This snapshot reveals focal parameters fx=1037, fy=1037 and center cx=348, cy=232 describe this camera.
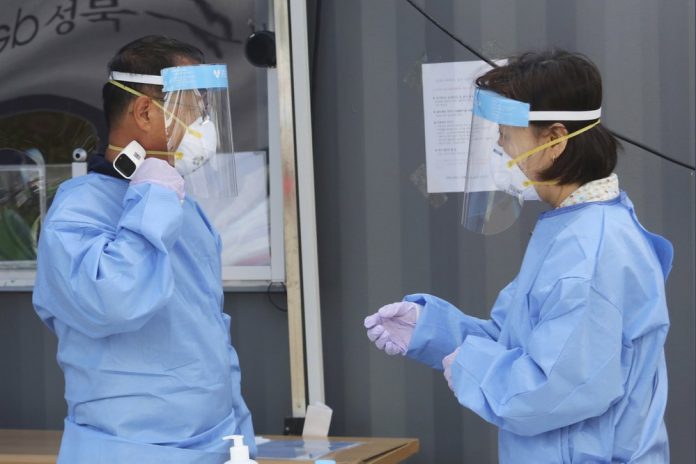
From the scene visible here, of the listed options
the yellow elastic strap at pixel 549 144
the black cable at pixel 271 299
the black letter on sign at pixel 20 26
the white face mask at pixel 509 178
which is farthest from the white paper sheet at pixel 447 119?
the black letter on sign at pixel 20 26

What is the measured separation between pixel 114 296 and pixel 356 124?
1.57m

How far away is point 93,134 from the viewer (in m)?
3.65

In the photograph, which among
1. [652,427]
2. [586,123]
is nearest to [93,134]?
[586,123]

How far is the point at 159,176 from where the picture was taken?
2.18 meters

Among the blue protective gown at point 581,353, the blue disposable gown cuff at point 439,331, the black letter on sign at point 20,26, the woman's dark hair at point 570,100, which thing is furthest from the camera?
the black letter on sign at point 20,26

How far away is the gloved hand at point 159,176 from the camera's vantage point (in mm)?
2176

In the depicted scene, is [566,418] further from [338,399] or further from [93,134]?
[93,134]

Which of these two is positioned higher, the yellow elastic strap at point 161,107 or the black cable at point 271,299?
the yellow elastic strap at point 161,107

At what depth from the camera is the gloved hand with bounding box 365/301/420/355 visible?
8.17 ft

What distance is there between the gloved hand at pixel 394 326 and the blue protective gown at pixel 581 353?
367 millimetres

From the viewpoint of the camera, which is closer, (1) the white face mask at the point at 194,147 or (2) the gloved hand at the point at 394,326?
(1) the white face mask at the point at 194,147

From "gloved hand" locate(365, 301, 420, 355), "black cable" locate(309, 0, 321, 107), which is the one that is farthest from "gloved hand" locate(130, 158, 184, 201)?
"black cable" locate(309, 0, 321, 107)

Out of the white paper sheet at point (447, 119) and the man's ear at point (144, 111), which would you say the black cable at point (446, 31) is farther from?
the man's ear at point (144, 111)

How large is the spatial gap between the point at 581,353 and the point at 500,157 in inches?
20.8
